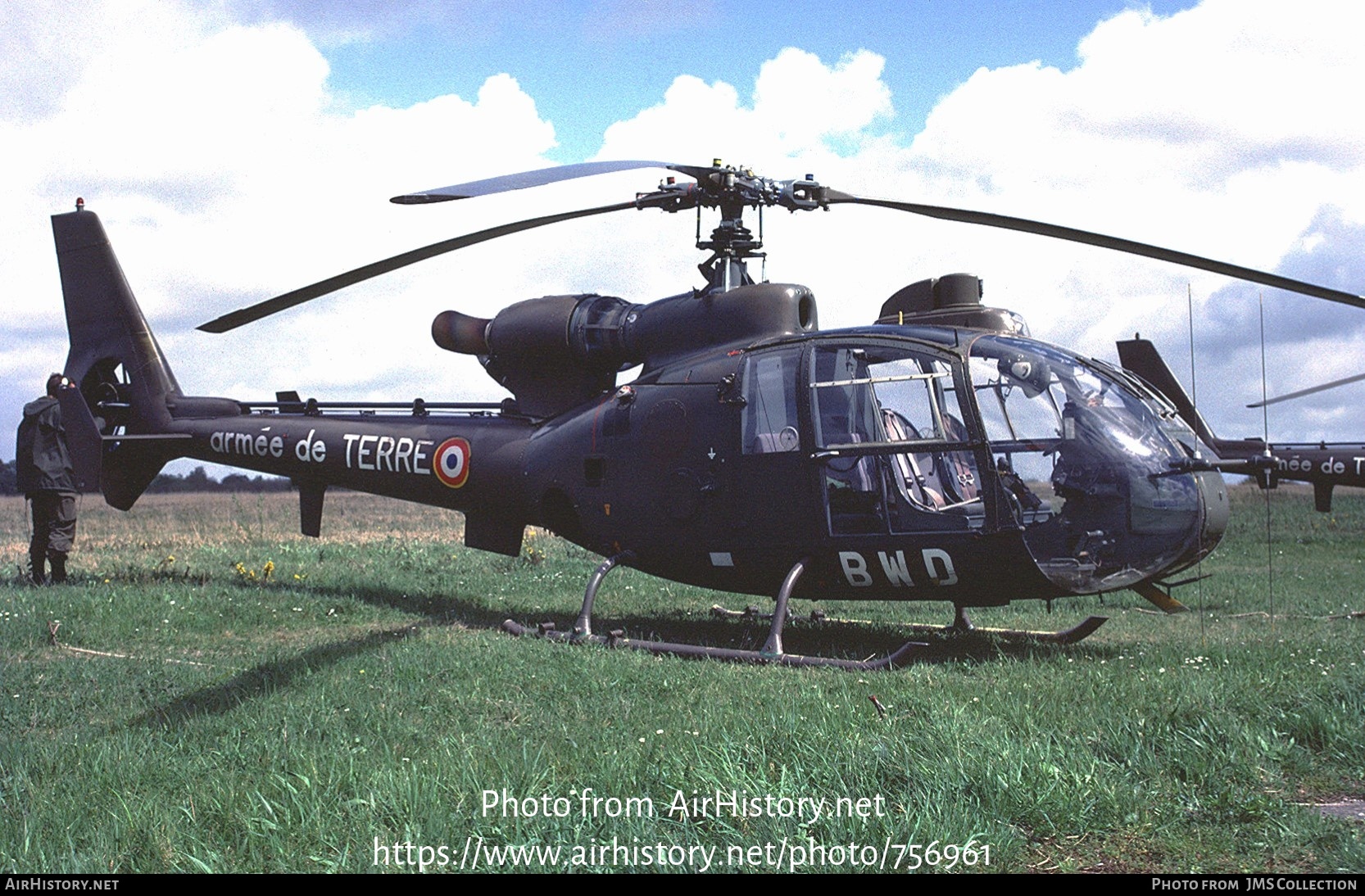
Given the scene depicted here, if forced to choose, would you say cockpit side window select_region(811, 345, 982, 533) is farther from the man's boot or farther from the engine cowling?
the man's boot

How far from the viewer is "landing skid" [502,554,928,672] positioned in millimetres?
7266

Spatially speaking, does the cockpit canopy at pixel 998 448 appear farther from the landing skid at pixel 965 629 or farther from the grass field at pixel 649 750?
the landing skid at pixel 965 629

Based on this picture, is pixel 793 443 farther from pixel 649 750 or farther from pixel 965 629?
pixel 649 750

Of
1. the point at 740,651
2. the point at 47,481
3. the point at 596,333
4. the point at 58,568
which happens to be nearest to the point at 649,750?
the point at 740,651

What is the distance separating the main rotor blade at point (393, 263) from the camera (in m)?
8.51

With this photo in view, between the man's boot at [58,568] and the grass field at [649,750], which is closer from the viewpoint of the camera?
the grass field at [649,750]

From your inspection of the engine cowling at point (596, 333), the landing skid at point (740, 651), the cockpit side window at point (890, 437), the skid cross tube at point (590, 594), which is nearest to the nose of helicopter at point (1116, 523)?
the cockpit side window at point (890, 437)

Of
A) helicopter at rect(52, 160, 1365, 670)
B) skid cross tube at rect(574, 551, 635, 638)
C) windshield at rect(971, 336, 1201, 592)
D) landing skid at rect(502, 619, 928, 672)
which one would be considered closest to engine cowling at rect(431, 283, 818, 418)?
helicopter at rect(52, 160, 1365, 670)

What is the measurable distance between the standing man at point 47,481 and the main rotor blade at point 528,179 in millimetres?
7290

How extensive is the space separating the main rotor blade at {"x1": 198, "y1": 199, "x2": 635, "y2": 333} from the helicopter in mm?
21

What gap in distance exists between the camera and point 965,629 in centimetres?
935

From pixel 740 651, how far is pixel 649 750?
301 cm
